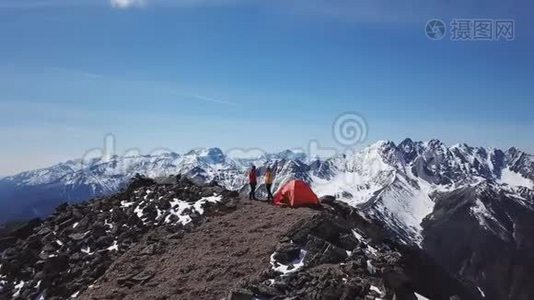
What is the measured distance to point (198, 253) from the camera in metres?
28.8

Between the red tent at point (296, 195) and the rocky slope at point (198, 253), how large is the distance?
1910 mm

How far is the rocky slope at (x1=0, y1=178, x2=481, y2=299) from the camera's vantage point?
2405cm

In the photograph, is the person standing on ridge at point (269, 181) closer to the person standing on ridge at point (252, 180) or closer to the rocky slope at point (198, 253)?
the person standing on ridge at point (252, 180)

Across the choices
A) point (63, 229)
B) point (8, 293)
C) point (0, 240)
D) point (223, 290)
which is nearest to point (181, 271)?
point (223, 290)

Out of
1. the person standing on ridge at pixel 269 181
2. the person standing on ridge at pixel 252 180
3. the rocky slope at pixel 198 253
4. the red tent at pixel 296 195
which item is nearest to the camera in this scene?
the rocky slope at pixel 198 253

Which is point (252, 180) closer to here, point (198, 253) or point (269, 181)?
point (269, 181)

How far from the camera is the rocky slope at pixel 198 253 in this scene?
78.9 feet

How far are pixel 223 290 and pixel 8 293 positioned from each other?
16235mm

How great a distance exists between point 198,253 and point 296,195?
11.0 metres

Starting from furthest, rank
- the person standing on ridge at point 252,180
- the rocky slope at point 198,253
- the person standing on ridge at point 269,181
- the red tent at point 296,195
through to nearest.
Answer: the person standing on ridge at point 252,180
the person standing on ridge at point 269,181
the red tent at point 296,195
the rocky slope at point 198,253

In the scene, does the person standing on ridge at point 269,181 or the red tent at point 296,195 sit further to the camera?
the person standing on ridge at point 269,181

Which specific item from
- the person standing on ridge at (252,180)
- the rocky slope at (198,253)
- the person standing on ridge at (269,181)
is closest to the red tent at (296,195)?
the rocky slope at (198,253)

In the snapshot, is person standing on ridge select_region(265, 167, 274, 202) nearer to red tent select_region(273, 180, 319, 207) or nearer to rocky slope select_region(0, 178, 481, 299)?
red tent select_region(273, 180, 319, 207)

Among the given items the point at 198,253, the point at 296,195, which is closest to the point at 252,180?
the point at 296,195
